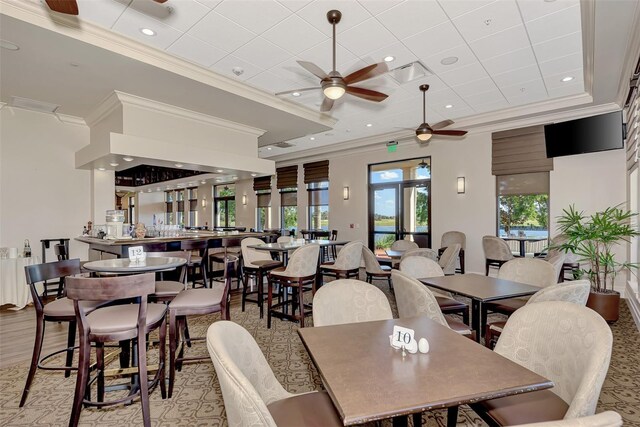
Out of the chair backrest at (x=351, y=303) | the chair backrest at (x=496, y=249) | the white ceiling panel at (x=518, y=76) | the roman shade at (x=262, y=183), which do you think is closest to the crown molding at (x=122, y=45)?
the white ceiling panel at (x=518, y=76)

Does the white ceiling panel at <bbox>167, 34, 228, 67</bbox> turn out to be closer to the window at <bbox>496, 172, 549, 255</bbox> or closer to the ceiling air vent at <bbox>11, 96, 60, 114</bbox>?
the ceiling air vent at <bbox>11, 96, 60, 114</bbox>

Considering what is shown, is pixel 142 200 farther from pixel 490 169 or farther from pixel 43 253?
pixel 490 169

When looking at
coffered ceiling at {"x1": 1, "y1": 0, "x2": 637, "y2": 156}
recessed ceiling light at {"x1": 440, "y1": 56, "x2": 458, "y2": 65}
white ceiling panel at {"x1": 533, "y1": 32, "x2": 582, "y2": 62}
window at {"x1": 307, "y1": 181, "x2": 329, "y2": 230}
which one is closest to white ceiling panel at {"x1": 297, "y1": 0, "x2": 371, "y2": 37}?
coffered ceiling at {"x1": 1, "y1": 0, "x2": 637, "y2": 156}

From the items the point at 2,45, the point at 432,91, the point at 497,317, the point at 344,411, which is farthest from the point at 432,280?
the point at 2,45

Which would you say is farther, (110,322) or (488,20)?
(488,20)

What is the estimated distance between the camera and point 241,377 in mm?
1048

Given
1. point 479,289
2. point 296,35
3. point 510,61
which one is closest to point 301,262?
point 479,289

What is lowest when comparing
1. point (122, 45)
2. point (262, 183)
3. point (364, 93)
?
point (262, 183)

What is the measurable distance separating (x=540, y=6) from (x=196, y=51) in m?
3.89

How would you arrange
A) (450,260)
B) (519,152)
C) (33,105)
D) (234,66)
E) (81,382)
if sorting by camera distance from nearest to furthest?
1. (81,382)
2. (234,66)
3. (450,260)
4. (33,105)
5. (519,152)

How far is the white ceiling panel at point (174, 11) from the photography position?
322cm

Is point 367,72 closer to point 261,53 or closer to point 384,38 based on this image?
point 384,38

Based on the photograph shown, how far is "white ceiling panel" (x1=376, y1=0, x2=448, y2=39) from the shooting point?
3307 millimetres

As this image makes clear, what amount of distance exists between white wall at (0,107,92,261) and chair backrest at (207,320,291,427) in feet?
21.6
